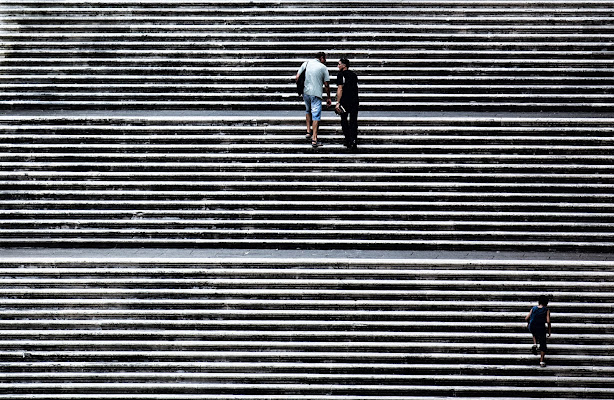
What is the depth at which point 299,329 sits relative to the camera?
12.5 metres

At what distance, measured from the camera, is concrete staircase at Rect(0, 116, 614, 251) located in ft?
45.0

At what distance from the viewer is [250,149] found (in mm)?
14570

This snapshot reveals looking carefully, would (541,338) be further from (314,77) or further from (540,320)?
(314,77)

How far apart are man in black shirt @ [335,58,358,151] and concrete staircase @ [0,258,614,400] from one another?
2515 mm

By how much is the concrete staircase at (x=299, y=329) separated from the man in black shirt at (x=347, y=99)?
2.52 metres

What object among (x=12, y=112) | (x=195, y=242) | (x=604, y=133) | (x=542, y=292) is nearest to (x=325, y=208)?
(x=195, y=242)

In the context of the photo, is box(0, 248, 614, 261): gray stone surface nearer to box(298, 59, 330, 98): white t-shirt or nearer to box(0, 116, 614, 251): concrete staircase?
box(0, 116, 614, 251): concrete staircase

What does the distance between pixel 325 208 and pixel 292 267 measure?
4.64 ft

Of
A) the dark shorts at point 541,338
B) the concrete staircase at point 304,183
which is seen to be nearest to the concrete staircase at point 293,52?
the concrete staircase at point 304,183

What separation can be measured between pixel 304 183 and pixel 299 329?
2.72m

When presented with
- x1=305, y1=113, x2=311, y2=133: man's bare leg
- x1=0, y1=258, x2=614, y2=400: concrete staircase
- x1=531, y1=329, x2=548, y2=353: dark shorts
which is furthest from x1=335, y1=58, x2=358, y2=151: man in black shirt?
x1=531, y1=329, x2=548, y2=353: dark shorts

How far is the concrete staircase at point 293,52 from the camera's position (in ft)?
51.7

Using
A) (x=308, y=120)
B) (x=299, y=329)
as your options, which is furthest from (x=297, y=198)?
(x=299, y=329)

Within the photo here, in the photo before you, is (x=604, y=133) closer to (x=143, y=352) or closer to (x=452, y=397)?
(x=452, y=397)
